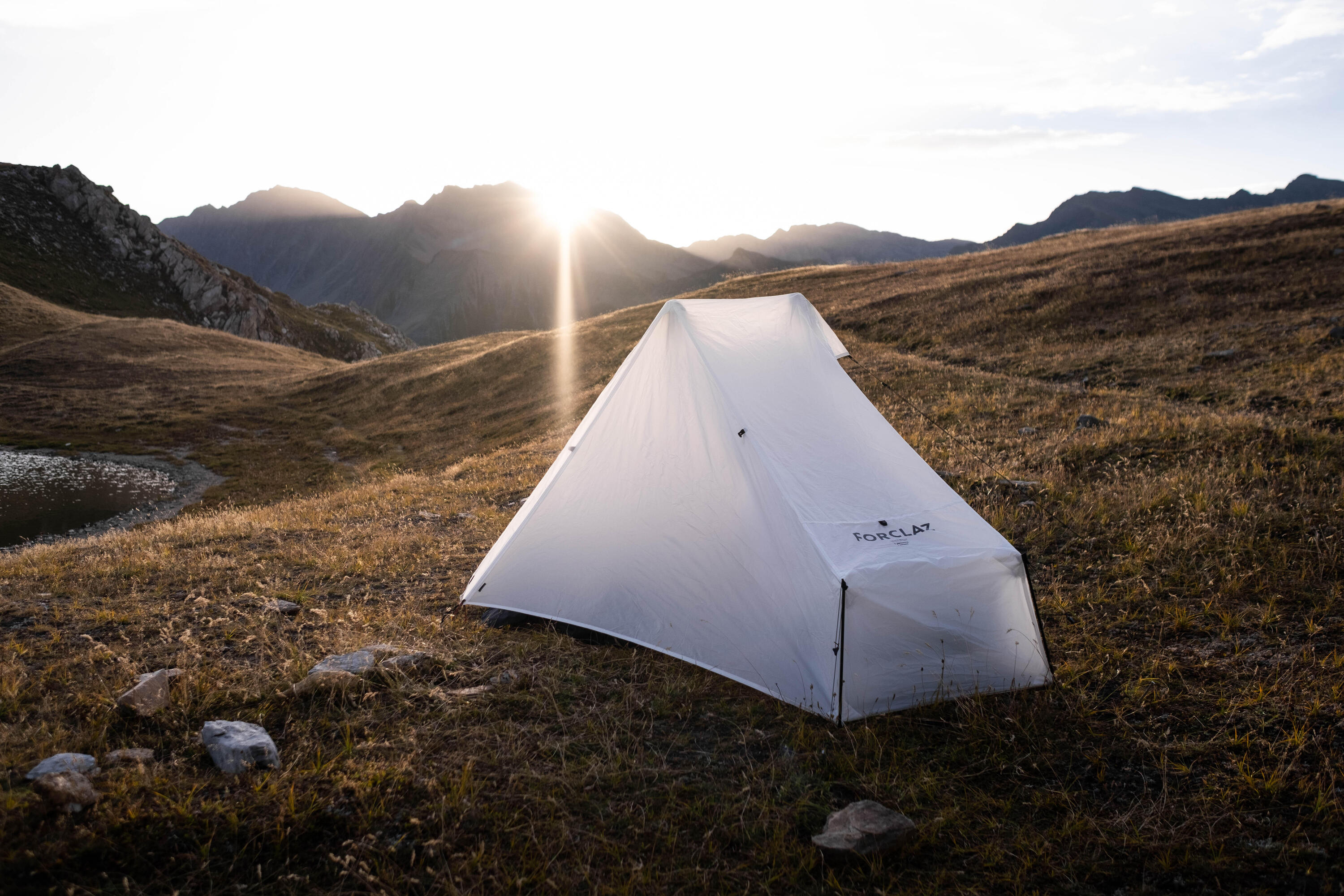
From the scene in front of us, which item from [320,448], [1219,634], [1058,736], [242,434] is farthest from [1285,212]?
[242,434]

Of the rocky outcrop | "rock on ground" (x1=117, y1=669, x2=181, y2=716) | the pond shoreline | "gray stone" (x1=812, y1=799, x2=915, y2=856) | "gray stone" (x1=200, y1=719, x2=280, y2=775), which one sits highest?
the rocky outcrop

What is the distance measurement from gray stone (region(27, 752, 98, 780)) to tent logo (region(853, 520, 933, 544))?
18.4 feet

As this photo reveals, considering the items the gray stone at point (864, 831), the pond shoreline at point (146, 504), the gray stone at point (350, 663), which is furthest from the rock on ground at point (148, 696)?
the pond shoreline at point (146, 504)

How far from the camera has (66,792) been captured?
→ 3570mm

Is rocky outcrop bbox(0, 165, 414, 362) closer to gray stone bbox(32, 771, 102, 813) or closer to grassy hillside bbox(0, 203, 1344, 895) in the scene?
grassy hillside bbox(0, 203, 1344, 895)

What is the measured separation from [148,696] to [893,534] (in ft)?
19.8

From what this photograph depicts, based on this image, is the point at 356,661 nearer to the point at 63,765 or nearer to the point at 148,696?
the point at 148,696

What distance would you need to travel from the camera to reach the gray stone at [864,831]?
3.75 meters

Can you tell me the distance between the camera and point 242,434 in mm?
36344

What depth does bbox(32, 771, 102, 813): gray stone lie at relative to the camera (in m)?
3.56

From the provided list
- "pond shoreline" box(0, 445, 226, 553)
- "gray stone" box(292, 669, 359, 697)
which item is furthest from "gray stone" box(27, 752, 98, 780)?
"pond shoreline" box(0, 445, 226, 553)

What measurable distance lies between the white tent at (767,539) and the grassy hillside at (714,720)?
36 cm

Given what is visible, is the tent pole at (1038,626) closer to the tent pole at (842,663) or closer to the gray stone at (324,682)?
the tent pole at (842,663)

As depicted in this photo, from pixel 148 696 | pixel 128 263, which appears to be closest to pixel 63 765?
pixel 148 696
